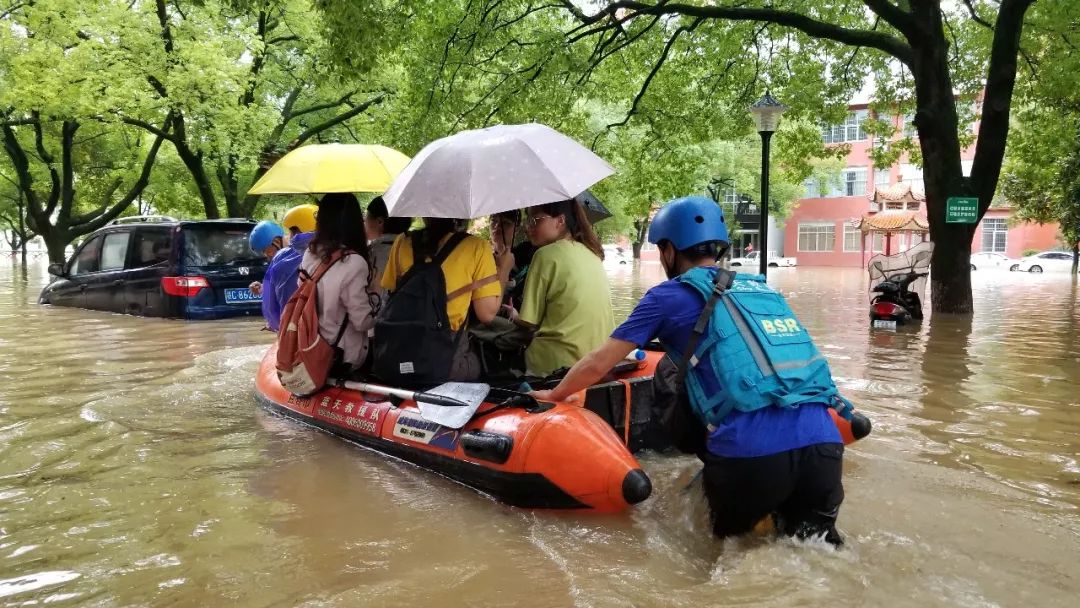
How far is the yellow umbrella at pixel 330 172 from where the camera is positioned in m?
5.65

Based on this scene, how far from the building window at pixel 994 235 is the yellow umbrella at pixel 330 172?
48655 millimetres

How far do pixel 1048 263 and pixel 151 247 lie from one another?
133 ft

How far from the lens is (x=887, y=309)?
12.1m

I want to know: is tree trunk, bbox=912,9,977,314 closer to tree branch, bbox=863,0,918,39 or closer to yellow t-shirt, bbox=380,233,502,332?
tree branch, bbox=863,0,918,39

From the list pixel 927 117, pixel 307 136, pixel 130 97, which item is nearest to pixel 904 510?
pixel 927 117

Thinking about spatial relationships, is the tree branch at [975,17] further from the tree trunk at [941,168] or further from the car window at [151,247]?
the car window at [151,247]

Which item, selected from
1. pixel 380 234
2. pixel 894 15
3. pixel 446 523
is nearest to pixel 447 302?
pixel 446 523

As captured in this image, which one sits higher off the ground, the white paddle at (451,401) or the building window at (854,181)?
the building window at (854,181)

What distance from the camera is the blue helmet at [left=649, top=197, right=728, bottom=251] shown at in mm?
3385

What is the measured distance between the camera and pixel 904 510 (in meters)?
4.14

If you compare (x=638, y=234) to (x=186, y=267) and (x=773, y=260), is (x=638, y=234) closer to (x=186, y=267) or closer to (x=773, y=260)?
(x=773, y=260)

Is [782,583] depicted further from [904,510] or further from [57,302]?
[57,302]

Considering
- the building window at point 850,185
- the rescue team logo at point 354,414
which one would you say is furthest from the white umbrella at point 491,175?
the building window at point 850,185

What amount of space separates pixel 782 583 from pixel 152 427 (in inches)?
188
